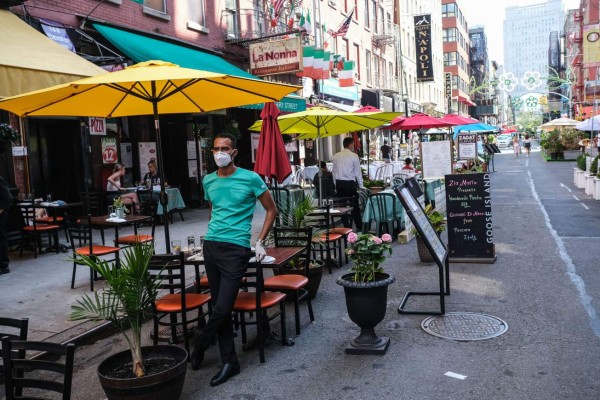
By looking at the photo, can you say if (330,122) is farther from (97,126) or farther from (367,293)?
(367,293)

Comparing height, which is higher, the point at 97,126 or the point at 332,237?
the point at 97,126

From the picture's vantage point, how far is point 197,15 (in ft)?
53.3

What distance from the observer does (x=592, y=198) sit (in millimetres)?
16453

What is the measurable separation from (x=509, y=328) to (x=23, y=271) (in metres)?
6.88

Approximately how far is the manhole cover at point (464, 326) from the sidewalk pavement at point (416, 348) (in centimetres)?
11

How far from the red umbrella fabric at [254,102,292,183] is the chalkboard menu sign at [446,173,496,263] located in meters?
2.42

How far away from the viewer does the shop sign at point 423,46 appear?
41.6m

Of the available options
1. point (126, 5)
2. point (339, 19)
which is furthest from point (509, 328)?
point (339, 19)

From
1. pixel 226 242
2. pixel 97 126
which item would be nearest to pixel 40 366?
pixel 226 242

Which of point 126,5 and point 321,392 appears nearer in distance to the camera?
point 321,392

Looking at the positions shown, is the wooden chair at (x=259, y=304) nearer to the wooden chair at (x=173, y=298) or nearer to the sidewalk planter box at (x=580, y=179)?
the wooden chair at (x=173, y=298)

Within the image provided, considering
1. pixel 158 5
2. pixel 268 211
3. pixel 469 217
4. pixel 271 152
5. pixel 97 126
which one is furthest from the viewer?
pixel 158 5

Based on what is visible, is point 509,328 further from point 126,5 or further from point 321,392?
point 126,5

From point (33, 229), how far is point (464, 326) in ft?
23.6
